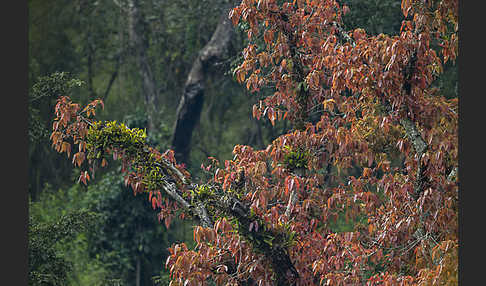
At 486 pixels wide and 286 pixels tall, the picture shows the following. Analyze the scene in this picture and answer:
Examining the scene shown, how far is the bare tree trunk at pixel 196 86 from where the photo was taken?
8.77 meters

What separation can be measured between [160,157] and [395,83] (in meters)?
1.78

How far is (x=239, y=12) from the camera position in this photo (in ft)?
15.3

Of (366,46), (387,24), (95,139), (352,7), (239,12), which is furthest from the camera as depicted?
(387,24)

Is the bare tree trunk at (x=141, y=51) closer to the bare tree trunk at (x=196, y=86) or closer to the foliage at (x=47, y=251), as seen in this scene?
the bare tree trunk at (x=196, y=86)

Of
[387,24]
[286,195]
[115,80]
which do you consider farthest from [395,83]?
[115,80]

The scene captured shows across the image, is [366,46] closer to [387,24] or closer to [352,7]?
[352,7]

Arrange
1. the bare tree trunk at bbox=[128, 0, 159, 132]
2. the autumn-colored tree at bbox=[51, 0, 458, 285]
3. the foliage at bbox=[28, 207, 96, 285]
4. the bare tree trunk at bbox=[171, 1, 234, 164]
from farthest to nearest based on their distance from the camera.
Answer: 1. the bare tree trunk at bbox=[128, 0, 159, 132]
2. the bare tree trunk at bbox=[171, 1, 234, 164]
3. the foliage at bbox=[28, 207, 96, 285]
4. the autumn-colored tree at bbox=[51, 0, 458, 285]

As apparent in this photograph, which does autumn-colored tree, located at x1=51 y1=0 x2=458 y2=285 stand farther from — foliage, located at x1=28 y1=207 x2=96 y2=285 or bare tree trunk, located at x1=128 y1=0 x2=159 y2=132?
bare tree trunk, located at x1=128 y1=0 x2=159 y2=132

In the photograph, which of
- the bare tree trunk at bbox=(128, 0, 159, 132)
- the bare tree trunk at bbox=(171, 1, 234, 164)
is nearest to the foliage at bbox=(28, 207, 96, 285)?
the bare tree trunk at bbox=(171, 1, 234, 164)

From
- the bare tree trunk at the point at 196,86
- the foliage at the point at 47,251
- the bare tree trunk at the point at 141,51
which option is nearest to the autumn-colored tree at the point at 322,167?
the foliage at the point at 47,251

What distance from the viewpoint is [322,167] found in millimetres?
4902

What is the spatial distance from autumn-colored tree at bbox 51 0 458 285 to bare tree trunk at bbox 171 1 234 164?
3808mm

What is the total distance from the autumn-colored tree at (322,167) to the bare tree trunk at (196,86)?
3.81 meters

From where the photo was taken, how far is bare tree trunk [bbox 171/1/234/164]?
8.77 metres
